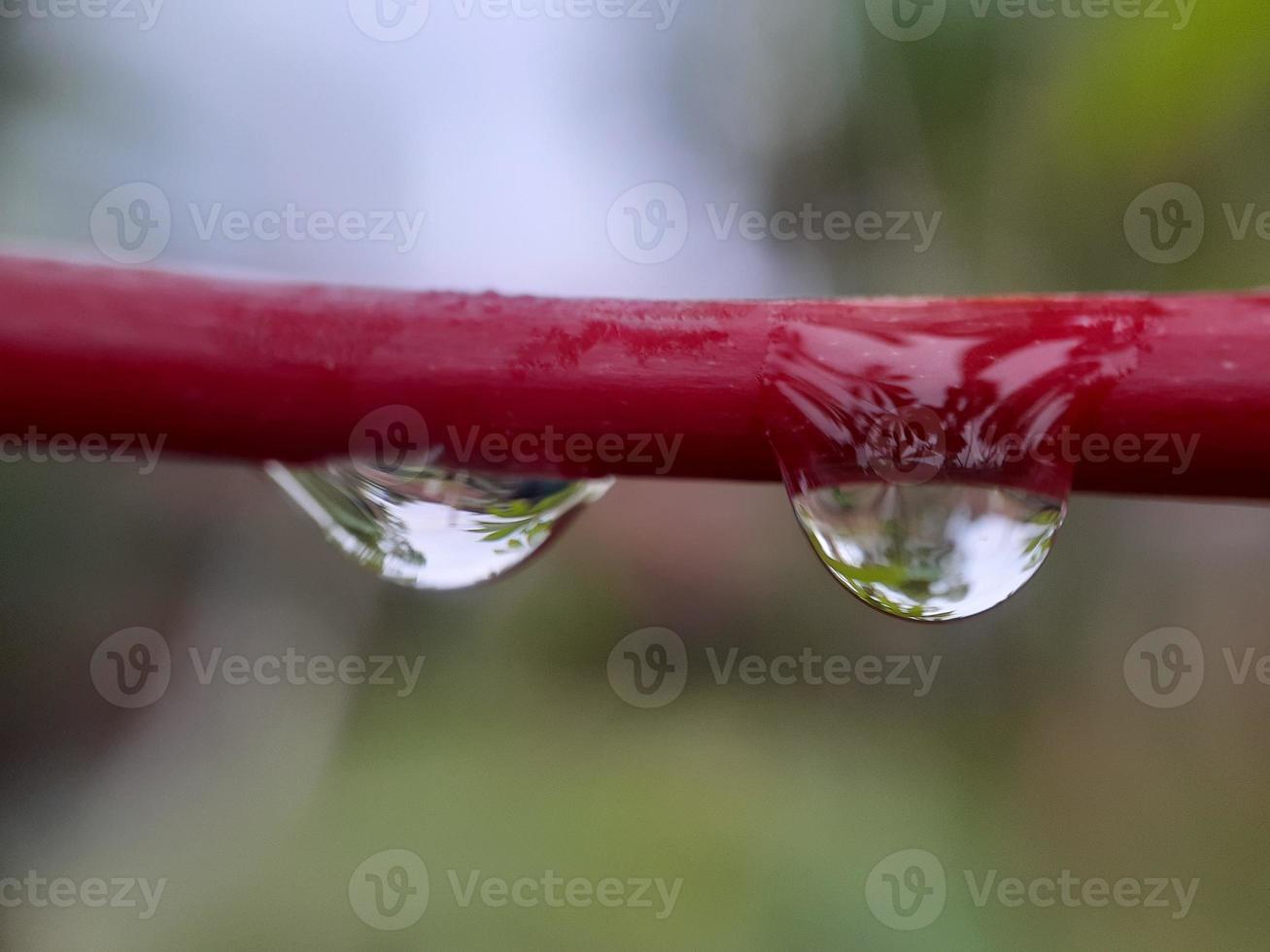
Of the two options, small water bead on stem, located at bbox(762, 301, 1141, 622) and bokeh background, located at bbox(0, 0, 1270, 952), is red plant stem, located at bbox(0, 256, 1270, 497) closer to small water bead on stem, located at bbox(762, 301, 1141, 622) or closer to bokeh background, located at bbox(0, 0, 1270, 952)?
small water bead on stem, located at bbox(762, 301, 1141, 622)

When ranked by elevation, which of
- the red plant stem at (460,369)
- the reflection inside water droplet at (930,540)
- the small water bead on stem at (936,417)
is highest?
the reflection inside water droplet at (930,540)

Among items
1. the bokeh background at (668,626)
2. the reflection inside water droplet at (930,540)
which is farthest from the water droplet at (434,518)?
the bokeh background at (668,626)

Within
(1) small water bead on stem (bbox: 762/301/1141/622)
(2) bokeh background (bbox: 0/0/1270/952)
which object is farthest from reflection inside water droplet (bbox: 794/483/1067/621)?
(2) bokeh background (bbox: 0/0/1270/952)

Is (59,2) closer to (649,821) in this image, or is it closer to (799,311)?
(649,821)

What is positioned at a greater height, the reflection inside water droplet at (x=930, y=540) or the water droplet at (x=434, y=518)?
the reflection inside water droplet at (x=930, y=540)

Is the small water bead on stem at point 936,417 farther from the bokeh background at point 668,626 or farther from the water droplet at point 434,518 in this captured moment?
the bokeh background at point 668,626

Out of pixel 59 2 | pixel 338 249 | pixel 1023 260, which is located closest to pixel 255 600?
pixel 338 249

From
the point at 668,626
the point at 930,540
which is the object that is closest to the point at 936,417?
the point at 930,540
